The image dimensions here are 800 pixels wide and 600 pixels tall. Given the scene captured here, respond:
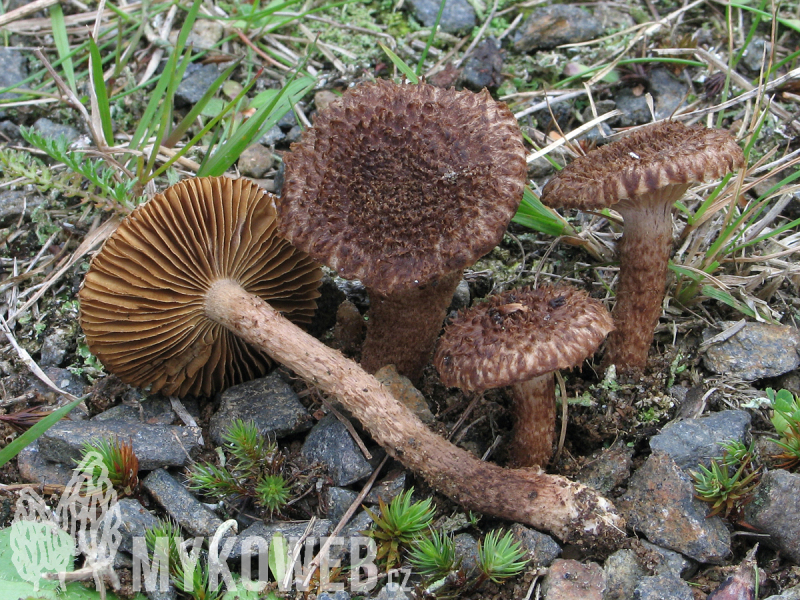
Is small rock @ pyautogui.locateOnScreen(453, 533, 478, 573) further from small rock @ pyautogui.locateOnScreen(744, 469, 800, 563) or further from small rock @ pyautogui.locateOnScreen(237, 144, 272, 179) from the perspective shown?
small rock @ pyautogui.locateOnScreen(237, 144, 272, 179)

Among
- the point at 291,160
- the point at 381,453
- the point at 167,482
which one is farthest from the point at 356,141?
the point at 167,482

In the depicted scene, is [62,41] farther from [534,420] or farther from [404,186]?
Answer: [534,420]

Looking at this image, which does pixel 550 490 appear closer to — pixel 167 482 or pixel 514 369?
pixel 514 369

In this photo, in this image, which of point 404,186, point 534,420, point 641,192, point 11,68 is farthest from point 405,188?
point 11,68

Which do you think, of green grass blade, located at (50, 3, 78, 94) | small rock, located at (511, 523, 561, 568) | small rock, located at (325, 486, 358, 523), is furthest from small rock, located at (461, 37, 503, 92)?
small rock, located at (511, 523, 561, 568)

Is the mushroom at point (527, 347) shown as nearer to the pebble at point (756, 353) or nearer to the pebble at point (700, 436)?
the pebble at point (700, 436)

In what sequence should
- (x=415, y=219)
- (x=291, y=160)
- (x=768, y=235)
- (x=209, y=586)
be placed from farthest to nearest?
1. (x=768, y=235)
2. (x=291, y=160)
3. (x=415, y=219)
4. (x=209, y=586)
